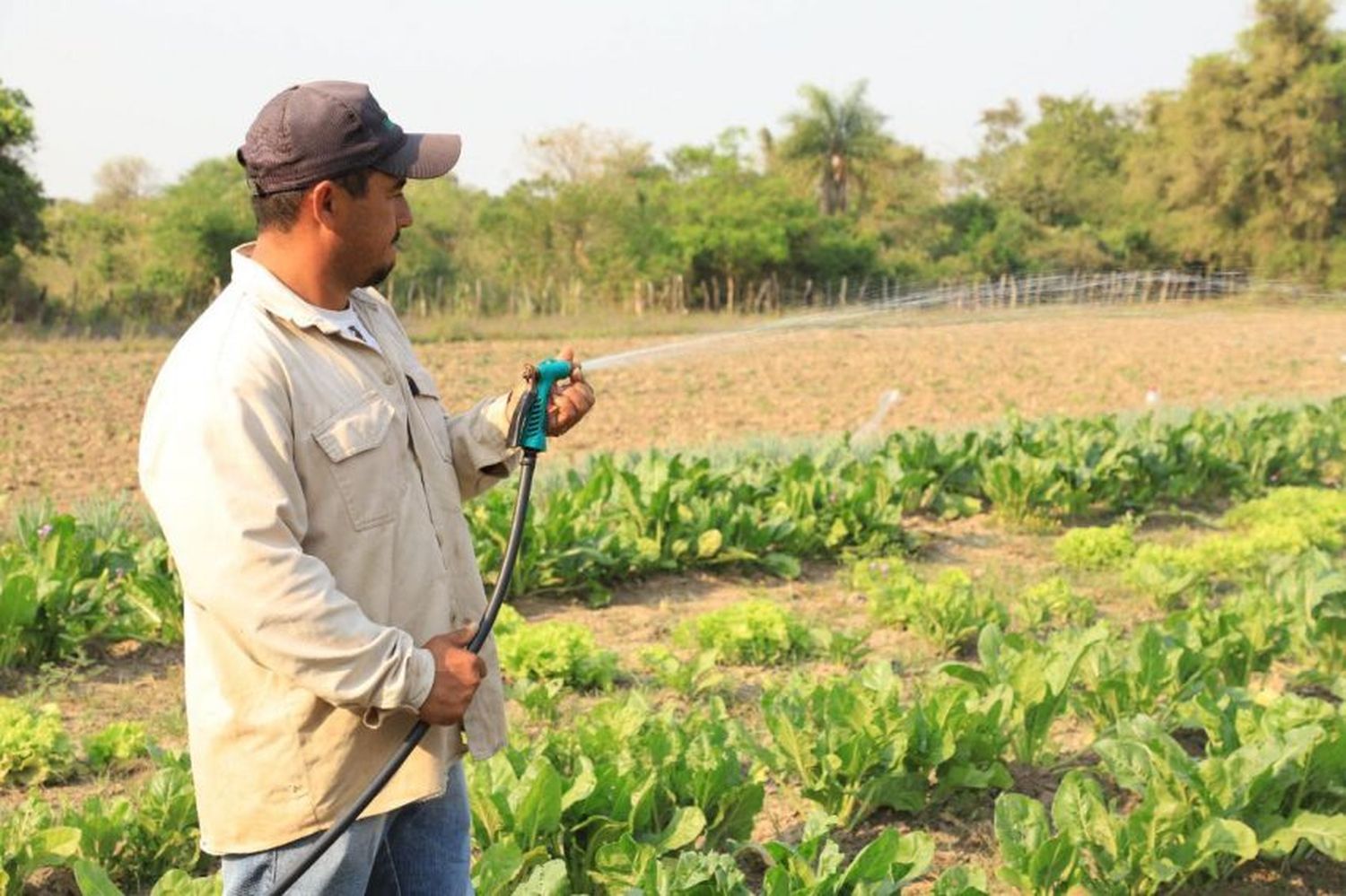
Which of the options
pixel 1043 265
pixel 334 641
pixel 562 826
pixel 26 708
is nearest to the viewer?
pixel 334 641

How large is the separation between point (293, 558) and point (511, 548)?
0.47 metres

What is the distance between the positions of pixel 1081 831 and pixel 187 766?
8.10ft

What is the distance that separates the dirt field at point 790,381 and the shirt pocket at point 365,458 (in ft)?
32.4

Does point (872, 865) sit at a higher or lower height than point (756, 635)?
higher

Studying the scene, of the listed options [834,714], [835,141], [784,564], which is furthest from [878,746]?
[835,141]

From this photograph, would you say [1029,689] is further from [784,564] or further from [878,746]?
[784,564]

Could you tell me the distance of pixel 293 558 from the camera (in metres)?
2.21

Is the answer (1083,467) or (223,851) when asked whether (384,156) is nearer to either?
(223,851)

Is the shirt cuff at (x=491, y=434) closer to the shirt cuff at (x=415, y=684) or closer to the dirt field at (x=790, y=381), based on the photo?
the shirt cuff at (x=415, y=684)

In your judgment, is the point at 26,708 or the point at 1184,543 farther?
the point at 1184,543

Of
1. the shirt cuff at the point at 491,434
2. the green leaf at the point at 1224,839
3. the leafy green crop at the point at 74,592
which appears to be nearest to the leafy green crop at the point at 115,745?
the leafy green crop at the point at 74,592

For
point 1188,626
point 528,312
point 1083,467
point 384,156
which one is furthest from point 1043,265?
point 384,156

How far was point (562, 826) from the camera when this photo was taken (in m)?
3.90

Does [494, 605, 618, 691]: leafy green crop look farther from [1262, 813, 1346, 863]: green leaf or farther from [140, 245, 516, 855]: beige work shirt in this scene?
[140, 245, 516, 855]: beige work shirt
